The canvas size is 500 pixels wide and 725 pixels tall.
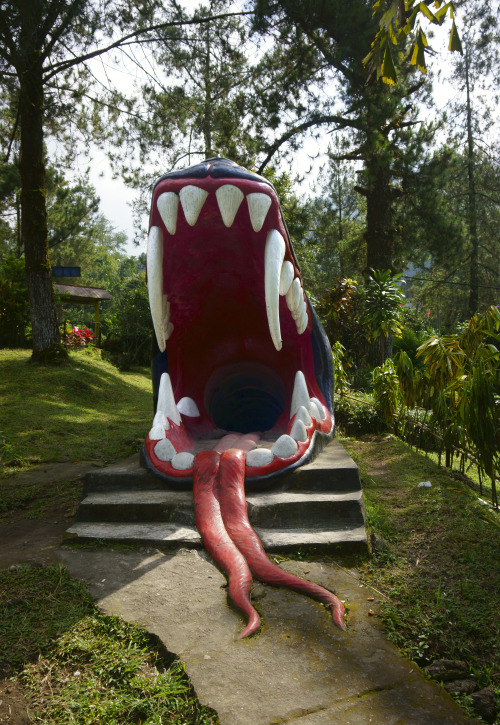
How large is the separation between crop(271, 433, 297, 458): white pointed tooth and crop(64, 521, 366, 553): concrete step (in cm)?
36

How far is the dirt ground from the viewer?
1238 mm

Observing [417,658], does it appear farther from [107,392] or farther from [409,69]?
[409,69]

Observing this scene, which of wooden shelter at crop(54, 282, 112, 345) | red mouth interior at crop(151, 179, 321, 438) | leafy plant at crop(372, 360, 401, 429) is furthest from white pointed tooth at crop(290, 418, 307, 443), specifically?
wooden shelter at crop(54, 282, 112, 345)

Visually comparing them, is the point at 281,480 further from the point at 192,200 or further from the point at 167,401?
the point at 192,200

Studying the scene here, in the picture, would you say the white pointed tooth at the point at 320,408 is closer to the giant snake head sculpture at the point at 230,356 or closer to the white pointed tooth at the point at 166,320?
A: the giant snake head sculpture at the point at 230,356

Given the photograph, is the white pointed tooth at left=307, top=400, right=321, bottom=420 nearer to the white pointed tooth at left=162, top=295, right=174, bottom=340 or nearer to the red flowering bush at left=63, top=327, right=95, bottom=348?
the white pointed tooth at left=162, top=295, right=174, bottom=340

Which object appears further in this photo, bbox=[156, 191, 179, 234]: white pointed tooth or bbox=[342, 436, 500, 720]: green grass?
bbox=[156, 191, 179, 234]: white pointed tooth

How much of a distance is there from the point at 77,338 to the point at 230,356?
34.1 ft

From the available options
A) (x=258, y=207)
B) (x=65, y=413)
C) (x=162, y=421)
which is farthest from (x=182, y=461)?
(x=65, y=413)

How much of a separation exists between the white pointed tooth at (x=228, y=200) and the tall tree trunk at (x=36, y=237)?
576 cm

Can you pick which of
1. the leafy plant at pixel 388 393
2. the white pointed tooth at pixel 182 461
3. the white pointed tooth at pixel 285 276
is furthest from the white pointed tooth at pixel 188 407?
the leafy plant at pixel 388 393

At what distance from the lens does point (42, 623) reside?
5.22 ft

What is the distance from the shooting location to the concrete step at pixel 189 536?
206cm

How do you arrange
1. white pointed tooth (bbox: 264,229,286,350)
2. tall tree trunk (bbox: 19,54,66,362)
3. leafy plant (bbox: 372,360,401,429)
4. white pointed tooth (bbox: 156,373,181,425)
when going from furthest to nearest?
1. tall tree trunk (bbox: 19,54,66,362)
2. leafy plant (bbox: 372,360,401,429)
3. white pointed tooth (bbox: 156,373,181,425)
4. white pointed tooth (bbox: 264,229,286,350)
